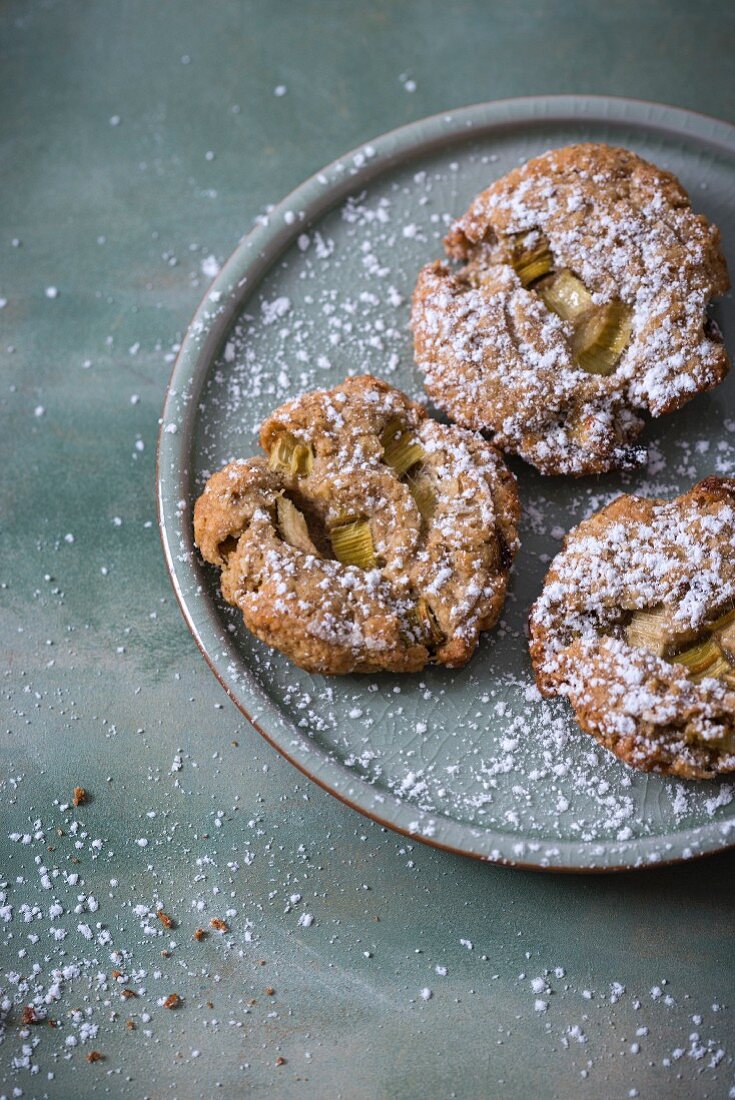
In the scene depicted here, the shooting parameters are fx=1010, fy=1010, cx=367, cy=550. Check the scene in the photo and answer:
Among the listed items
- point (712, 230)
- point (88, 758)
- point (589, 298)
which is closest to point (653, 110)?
point (712, 230)

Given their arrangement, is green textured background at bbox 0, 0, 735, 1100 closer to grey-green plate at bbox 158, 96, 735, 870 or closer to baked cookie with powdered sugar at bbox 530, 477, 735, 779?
grey-green plate at bbox 158, 96, 735, 870

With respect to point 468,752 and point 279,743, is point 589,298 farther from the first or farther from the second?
point 279,743

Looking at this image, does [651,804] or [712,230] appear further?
[712,230]

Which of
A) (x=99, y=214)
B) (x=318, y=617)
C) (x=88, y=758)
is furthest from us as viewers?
(x=99, y=214)

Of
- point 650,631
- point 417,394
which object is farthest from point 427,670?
point 417,394

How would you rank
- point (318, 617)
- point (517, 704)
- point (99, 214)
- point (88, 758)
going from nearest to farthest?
point (318, 617)
point (517, 704)
point (88, 758)
point (99, 214)

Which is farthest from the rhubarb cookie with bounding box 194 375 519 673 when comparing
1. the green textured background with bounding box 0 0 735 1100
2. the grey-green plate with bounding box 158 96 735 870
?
the green textured background with bounding box 0 0 735 1100

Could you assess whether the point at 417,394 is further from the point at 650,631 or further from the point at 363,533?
the point at 650,631
